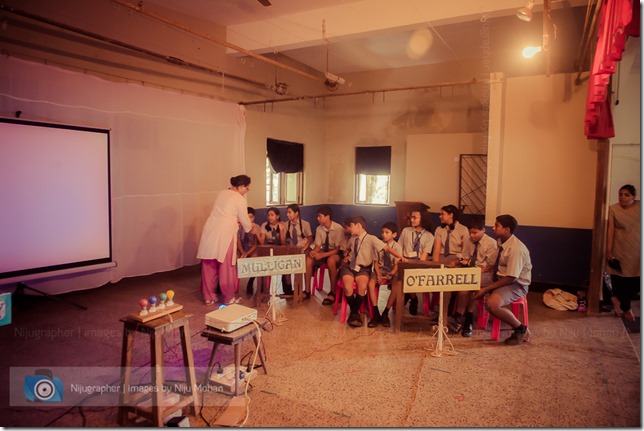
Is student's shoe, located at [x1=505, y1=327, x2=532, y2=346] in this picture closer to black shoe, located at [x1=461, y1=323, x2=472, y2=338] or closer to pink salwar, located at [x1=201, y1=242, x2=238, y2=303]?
black shoe, located at [x1=461, y1=323, x2=472, y2=338]

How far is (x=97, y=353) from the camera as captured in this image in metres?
3.55

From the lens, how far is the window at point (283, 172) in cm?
827

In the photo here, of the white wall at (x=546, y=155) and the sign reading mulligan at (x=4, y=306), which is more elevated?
the white wall at (x=546, y=155)

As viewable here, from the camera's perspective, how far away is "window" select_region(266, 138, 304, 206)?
326 inches

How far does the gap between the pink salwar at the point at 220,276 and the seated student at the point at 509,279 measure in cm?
286

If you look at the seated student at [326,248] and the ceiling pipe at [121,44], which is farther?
the seated student at [326,248]

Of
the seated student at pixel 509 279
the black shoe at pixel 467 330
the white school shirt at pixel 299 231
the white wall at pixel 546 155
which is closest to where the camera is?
the seated student at pixel 509 279

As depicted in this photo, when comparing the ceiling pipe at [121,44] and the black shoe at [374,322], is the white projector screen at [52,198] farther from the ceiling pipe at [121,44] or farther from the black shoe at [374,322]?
the black shoe at [374,322]

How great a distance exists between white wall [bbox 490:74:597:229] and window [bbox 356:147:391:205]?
343cm

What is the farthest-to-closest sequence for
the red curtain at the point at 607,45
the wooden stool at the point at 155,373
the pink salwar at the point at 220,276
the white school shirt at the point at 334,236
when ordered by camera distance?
the white school shirt at the point at 334,236 < the pink salwar at the point at 220,276 < the red curtain at the point at 607,45 < the wooden stool at the point at 155,373

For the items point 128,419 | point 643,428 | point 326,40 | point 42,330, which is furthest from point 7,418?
point 326,40

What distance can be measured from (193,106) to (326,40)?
2.29 m

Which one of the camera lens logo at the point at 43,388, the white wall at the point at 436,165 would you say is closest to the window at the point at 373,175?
the white wall at the point at 436,165

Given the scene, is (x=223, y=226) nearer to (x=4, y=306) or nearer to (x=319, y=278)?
(x=319, y=278)
